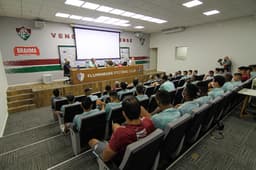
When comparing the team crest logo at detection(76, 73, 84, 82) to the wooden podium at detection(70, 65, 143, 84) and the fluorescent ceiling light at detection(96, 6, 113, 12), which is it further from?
the fluorescent ceiling light at detection(96, 6, 113, 12)

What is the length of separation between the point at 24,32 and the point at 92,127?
6095mm

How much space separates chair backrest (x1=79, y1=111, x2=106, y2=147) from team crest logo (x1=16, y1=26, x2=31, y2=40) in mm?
5991

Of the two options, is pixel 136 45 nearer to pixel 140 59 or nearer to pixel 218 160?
pixel 140 59

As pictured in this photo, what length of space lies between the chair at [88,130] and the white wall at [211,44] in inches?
293

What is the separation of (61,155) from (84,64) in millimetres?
5977

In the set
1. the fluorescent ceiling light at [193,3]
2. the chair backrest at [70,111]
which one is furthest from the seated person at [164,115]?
the fluorescent ceiling light at [193,3]

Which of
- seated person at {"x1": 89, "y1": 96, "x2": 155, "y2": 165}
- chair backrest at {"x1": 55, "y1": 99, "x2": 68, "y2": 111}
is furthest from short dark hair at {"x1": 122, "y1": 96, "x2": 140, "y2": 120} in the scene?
chair backrest at {"x1": 55, "y1": 99, "x2": 68, "y2": 111}

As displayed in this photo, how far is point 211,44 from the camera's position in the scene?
7.20 meters

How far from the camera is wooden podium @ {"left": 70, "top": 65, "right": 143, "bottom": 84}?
18.6 feet

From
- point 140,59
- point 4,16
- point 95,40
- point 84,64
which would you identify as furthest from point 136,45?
point 4,16

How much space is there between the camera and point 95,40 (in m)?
7.71

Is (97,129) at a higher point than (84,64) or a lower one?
lower

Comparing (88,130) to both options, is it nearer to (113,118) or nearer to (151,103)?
(113,118)

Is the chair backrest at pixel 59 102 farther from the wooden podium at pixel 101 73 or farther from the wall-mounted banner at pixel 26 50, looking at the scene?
the wall-mounted banner at pixel 26 50
